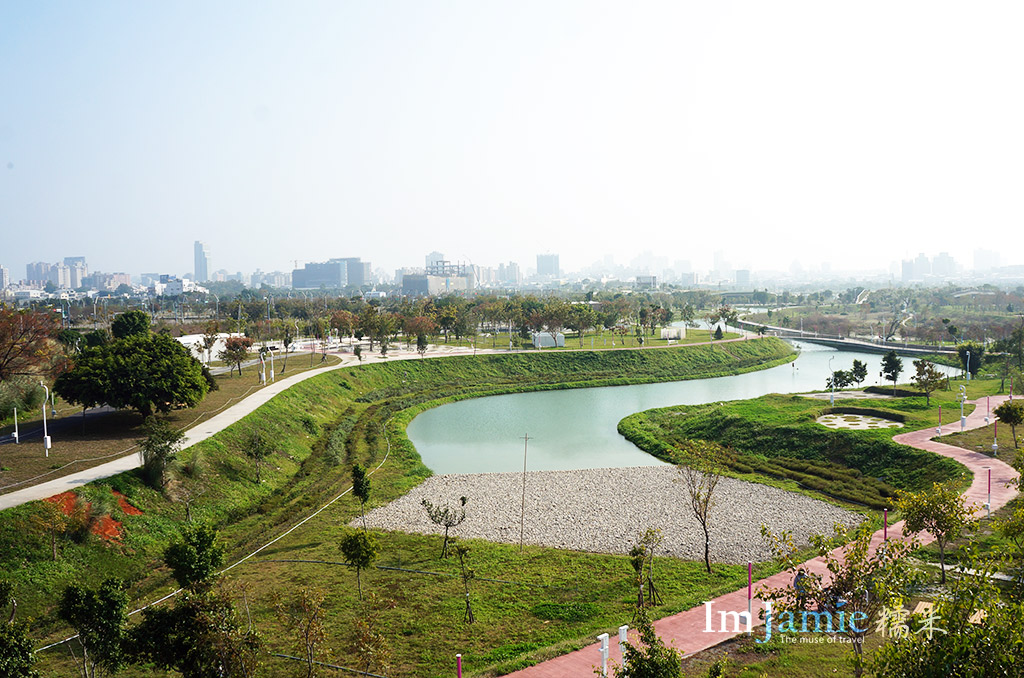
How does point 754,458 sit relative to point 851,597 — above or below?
below

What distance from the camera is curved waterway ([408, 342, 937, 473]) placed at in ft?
84.7

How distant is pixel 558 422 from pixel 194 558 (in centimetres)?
2388

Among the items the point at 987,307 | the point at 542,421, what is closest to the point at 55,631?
the point at 542,421

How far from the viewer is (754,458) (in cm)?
2425

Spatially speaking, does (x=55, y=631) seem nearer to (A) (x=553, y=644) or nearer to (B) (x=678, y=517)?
(A) (x=553, y=644)

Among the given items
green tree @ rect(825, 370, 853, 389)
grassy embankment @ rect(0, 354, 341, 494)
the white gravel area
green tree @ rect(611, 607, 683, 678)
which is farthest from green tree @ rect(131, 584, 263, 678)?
green tree @ rect(825, 370, 853, 389)

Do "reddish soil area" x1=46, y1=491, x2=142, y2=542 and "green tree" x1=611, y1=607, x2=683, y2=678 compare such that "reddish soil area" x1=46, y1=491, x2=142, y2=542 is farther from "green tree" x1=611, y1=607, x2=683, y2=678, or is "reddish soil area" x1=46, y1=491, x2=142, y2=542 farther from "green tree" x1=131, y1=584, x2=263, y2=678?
"green tree" x1=611, y1=607, x2=683, y2=678

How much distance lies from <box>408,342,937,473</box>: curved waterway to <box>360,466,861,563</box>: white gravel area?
2.48 metres

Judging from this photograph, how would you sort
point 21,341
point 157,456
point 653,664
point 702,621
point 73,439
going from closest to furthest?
point 653,664
point 702,621
point 157,456
point 73,439
point 21,341

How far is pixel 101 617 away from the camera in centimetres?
848

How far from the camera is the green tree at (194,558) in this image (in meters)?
10.2

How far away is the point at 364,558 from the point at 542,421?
2130 centimetres

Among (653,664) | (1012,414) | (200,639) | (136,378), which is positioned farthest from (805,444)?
(136,378)

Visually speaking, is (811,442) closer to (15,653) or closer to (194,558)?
(194,558)
